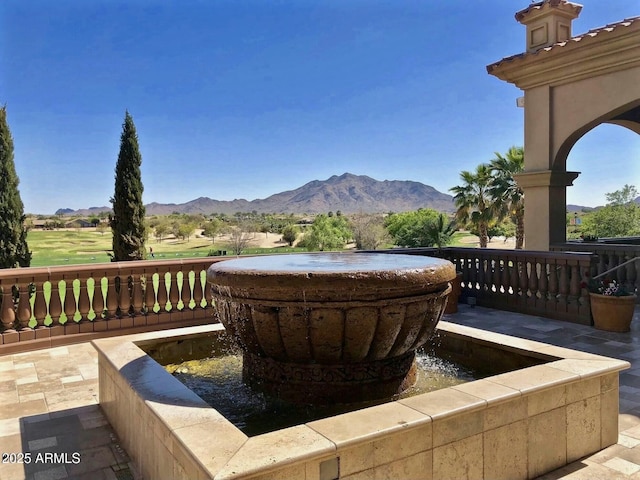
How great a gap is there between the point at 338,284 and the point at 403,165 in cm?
17150

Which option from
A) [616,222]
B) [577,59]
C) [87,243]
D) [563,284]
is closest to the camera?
[563,284]

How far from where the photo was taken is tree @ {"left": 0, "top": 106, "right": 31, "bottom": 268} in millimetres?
8719

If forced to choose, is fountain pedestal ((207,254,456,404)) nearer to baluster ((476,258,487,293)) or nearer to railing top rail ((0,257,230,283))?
railing top rail ((0,257,230,283))

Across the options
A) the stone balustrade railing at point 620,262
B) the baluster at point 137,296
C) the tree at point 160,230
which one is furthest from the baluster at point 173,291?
the tree at point 160,230

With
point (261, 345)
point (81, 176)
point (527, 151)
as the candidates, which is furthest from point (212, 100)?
point (261, 345)

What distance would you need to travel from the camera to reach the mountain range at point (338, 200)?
14362cm

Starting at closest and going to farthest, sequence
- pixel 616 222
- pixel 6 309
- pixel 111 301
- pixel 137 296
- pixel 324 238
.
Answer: pixel 6 309
pixel 111 301
pixel 137 296
pixel 616 222
pixel 324 238

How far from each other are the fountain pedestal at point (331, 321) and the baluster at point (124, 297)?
11.8 feet

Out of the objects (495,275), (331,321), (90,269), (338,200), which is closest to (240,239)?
(495,275)

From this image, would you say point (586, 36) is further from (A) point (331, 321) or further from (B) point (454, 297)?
(A) point (331, 321)

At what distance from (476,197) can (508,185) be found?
10.0 feet

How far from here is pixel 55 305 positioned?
6.13 meters

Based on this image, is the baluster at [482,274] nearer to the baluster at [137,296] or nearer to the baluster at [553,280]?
the baluster at [553,280]

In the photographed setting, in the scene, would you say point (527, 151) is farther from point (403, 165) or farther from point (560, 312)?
point (403, 165)
